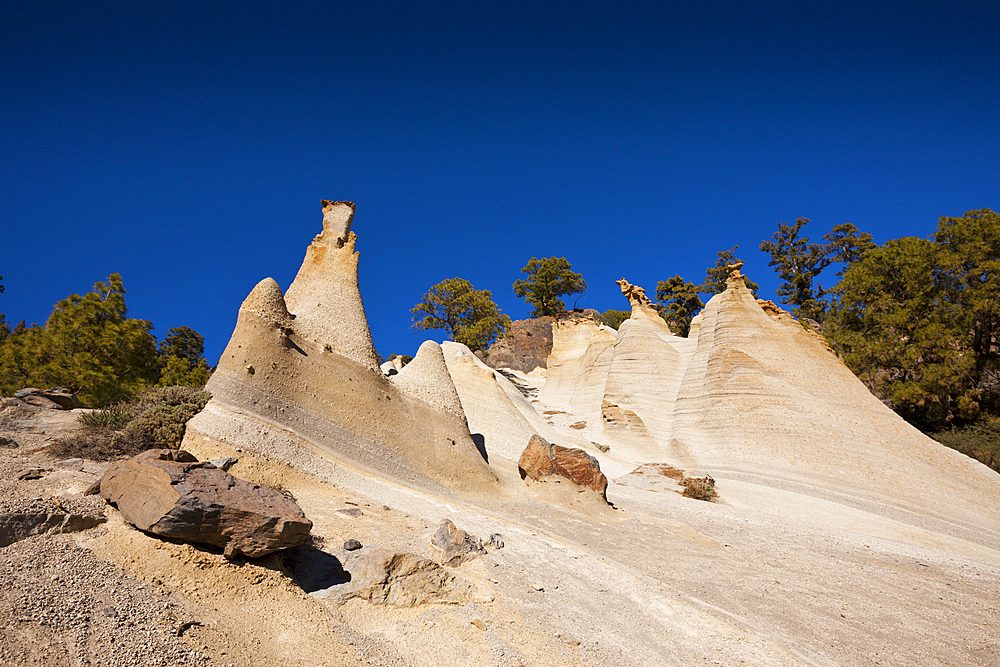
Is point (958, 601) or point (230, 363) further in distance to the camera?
point (230, 363)

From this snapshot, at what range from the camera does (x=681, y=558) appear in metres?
8.44

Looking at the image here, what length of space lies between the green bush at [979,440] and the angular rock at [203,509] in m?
26.2

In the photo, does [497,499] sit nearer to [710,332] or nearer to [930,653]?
[930,653]

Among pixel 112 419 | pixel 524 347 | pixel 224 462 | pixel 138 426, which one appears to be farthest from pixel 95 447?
pixel 524 347

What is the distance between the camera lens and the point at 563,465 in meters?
12.1

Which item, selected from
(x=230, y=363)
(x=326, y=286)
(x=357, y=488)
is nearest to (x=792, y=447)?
(x=357, y=488)

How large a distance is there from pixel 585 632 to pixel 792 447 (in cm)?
1447

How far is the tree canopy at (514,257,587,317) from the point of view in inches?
1998

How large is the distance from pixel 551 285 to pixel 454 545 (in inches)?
1781

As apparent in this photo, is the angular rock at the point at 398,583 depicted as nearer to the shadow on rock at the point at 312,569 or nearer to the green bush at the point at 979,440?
the shadow on rock at the point at 312,569

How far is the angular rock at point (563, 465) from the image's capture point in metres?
11.8

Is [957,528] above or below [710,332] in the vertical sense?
below

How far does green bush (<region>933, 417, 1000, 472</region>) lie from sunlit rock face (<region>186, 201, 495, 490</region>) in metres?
21.4

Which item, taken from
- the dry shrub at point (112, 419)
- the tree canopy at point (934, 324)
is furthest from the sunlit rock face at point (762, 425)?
the dry shrub at point (112, 419)
